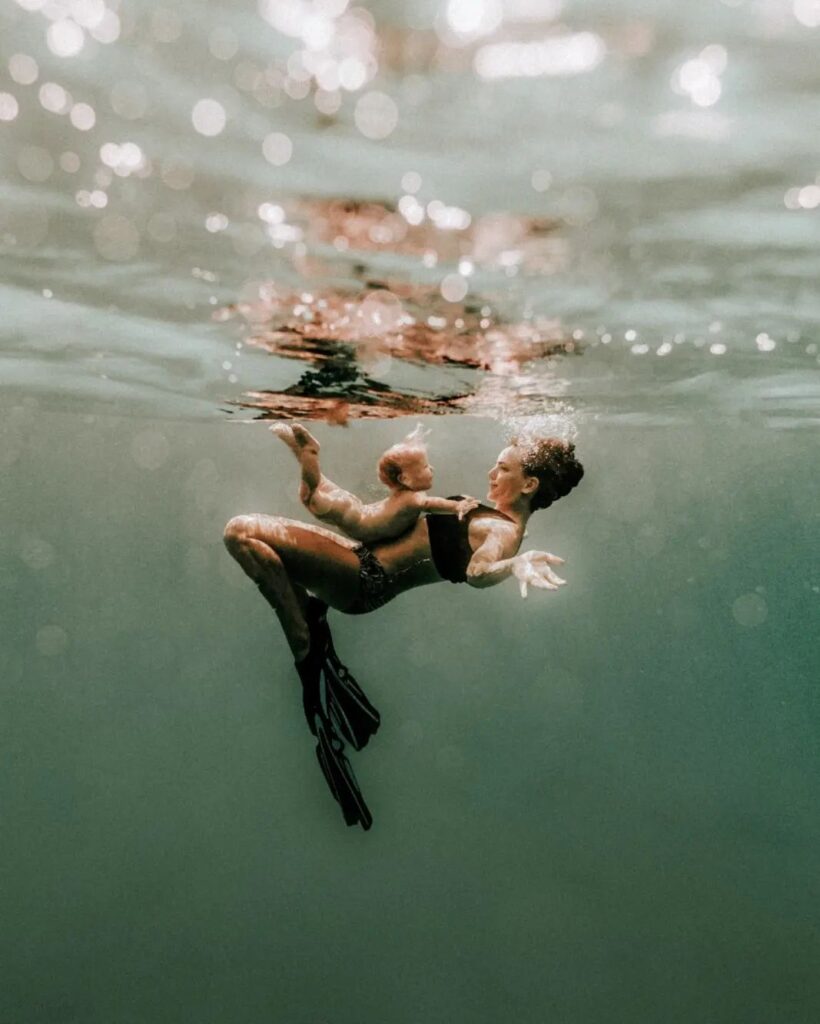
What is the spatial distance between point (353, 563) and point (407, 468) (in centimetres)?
99

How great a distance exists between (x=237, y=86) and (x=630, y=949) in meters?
30.7

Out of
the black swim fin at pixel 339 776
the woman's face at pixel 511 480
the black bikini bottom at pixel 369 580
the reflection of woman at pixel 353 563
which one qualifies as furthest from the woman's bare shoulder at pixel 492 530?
the black swim fin at pixel 339 776

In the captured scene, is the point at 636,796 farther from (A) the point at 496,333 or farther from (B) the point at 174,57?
(B) the point at 174,57

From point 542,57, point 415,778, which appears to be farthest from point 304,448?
point 415,778

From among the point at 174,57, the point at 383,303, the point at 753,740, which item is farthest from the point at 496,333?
the point at 753,740

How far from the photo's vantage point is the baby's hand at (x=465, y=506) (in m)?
6.72

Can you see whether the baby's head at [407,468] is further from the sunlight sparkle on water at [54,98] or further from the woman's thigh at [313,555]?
the sunlight sparkle on water at [54,98]

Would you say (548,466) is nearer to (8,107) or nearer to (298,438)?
(298,438)

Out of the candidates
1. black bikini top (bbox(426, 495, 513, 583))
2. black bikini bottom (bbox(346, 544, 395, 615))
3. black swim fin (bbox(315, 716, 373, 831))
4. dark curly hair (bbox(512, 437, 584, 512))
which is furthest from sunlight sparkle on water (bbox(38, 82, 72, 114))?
black swim fin (bbox(315, 716, 373, 831))

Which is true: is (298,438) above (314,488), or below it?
above

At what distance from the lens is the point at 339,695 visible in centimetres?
738

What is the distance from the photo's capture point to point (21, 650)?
116 m

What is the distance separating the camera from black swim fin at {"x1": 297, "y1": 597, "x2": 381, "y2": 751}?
7.05 metres

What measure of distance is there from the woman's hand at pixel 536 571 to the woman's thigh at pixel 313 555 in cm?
193
